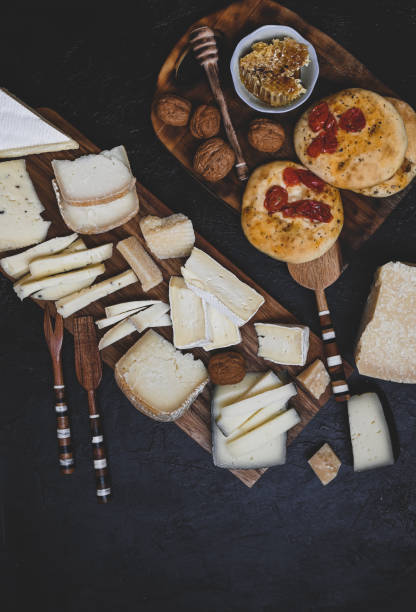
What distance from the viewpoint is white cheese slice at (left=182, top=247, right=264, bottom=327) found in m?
2.07

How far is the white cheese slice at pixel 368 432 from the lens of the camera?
7.36 feet

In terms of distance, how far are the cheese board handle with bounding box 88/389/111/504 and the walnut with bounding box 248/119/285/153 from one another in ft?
4.60

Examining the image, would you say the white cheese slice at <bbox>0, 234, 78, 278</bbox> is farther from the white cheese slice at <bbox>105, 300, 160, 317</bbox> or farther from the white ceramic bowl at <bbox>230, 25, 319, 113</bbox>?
the white ceramic bowl at <bbox>230, 25, 319, 113</bbox>

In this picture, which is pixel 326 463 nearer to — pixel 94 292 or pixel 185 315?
pixel 185 315

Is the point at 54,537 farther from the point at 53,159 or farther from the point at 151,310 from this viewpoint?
the point at 53,159

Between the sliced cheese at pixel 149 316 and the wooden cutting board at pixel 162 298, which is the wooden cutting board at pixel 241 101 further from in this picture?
the sliced cheese at pixel 149 316

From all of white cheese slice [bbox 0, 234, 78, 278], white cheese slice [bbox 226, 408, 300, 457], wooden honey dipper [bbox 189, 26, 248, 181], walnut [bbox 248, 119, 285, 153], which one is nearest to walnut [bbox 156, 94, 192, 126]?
wooden honey dipper [bbox 189, 26, 248, 181]

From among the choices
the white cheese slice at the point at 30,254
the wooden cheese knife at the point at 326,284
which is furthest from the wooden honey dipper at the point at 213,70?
the white cheese slice at the point at 30,254

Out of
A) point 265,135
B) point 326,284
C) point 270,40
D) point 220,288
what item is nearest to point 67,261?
point 220,288

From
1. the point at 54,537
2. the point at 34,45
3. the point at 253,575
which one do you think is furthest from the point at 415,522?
the point at 34,45

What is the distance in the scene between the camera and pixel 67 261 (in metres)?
2.12

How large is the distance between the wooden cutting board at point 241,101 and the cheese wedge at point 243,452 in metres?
0.83

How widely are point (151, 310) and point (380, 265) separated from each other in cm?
116

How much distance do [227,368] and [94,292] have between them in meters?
0.72
